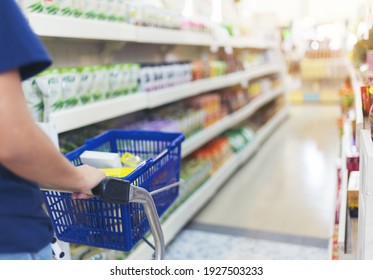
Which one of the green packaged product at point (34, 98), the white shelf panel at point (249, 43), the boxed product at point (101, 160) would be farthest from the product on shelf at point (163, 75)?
the white shelf panel at point (249, 43)

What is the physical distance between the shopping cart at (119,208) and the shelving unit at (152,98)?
277mm

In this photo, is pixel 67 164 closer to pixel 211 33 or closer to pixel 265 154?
pixel 211 33

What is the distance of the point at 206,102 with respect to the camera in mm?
3945

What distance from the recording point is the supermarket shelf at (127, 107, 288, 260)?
2.42 m

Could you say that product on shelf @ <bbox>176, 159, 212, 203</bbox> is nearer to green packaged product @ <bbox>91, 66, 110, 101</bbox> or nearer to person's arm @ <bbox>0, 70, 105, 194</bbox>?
green packaged product @ <bbox>91, 66, 110, 101</bbox>

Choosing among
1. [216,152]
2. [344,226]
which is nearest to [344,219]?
[344,226]

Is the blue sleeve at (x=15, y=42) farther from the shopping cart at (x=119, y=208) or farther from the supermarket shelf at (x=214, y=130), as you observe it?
the supermarket shelf at (x=214, y=130)

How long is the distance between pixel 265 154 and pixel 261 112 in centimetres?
156

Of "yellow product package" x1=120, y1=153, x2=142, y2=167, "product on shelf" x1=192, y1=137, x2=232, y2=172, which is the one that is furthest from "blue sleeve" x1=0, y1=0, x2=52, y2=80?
"product on shelf" x1=192, y1=137, x2=232, y2=172

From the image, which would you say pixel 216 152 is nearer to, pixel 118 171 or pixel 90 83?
pixel 90 83

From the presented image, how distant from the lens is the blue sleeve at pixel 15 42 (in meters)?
0.85

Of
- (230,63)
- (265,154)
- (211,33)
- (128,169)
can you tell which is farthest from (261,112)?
(128,169)

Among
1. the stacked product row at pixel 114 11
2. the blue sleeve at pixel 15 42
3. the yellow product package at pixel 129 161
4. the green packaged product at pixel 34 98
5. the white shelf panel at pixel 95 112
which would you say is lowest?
the yellow product package at pixel 129 161

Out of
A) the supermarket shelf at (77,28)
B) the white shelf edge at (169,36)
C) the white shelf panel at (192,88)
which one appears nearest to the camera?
the supermarket shelf at (77,28)
